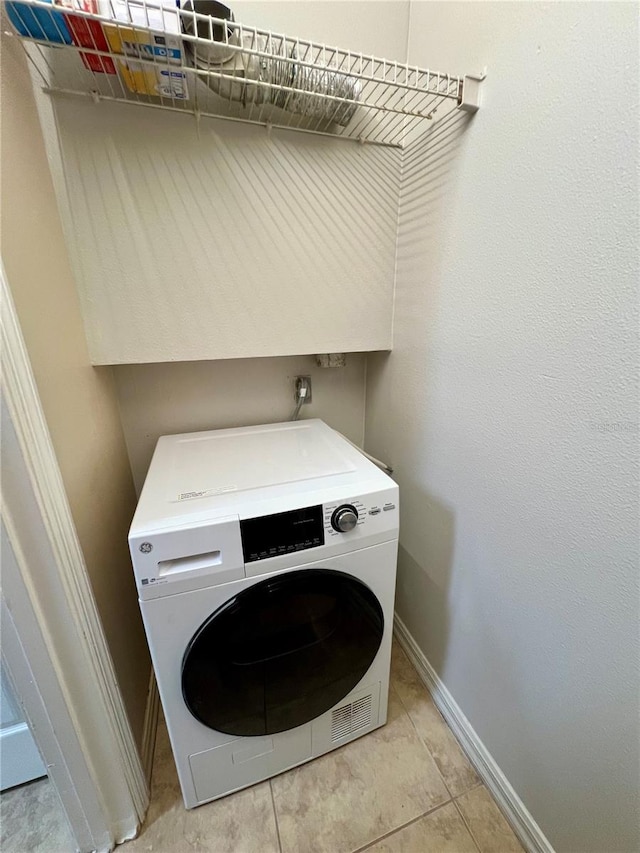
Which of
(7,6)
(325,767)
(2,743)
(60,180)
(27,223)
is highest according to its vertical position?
(7,6)

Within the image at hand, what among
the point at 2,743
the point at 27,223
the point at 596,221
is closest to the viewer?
the point at 596,221

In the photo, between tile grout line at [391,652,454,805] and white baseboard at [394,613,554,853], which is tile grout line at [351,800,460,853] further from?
white baseboard at [394,613,554,853]

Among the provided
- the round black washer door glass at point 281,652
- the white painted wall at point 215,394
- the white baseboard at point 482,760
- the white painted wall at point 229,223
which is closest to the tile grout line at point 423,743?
the white baseboard at point 482,760

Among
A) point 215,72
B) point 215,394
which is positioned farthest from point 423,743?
point 215,72

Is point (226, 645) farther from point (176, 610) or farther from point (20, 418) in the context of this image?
point (20, 418)

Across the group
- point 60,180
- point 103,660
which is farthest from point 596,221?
point 103,660

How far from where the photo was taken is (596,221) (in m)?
0.62

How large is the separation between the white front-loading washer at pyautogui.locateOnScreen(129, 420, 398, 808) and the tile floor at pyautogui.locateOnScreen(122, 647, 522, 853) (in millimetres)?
58

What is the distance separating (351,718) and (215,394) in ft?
3.97

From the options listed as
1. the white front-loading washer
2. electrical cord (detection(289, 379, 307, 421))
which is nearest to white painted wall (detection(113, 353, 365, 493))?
electrical cord (detection(289, 379, 307, 421))

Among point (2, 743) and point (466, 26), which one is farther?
point (2, 743)

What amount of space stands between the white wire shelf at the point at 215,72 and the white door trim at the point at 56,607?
56 cm

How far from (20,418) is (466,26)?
1.34 meters

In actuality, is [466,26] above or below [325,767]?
above
